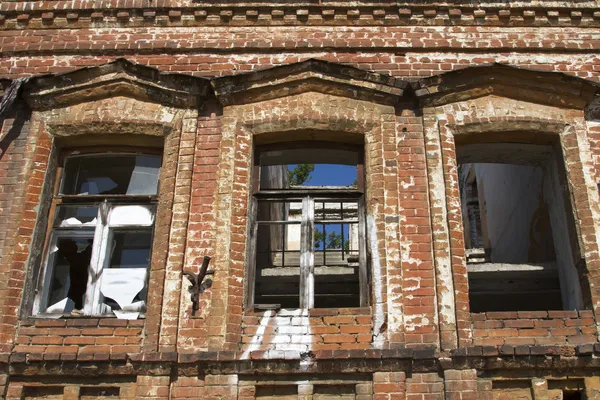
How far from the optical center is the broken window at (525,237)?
6801 mm

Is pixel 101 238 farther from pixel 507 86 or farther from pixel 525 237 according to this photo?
pixel 525 237

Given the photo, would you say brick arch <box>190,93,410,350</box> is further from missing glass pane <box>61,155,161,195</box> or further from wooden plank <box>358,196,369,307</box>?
missing glass pane <box>61,155,161,195</box>

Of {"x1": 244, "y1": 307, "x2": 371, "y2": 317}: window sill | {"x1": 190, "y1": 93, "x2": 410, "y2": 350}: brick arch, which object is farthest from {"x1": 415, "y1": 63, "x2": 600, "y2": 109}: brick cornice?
{"x1": 244, "y1": 307, "x2": 371, "y2": 317}: window sill

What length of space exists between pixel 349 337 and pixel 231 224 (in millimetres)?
1600

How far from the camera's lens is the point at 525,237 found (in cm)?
945

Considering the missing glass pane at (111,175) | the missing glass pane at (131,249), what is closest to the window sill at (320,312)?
the missing glass pane at (131,249)

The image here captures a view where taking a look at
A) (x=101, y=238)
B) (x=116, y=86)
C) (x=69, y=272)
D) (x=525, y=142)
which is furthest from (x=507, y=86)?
(x=69, y=272)

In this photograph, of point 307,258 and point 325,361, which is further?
point 307,258

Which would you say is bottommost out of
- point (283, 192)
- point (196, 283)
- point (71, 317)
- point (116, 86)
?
point (71, 317)

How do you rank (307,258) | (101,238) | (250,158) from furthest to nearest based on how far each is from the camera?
(250,158) < (101,238) < (307,258)

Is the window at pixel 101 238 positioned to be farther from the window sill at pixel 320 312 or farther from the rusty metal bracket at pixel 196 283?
the window sill at pixel 320 312

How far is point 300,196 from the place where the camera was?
6.71m

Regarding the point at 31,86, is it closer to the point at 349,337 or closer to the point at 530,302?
the point at 349,337

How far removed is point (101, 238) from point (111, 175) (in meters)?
A: 0.89
